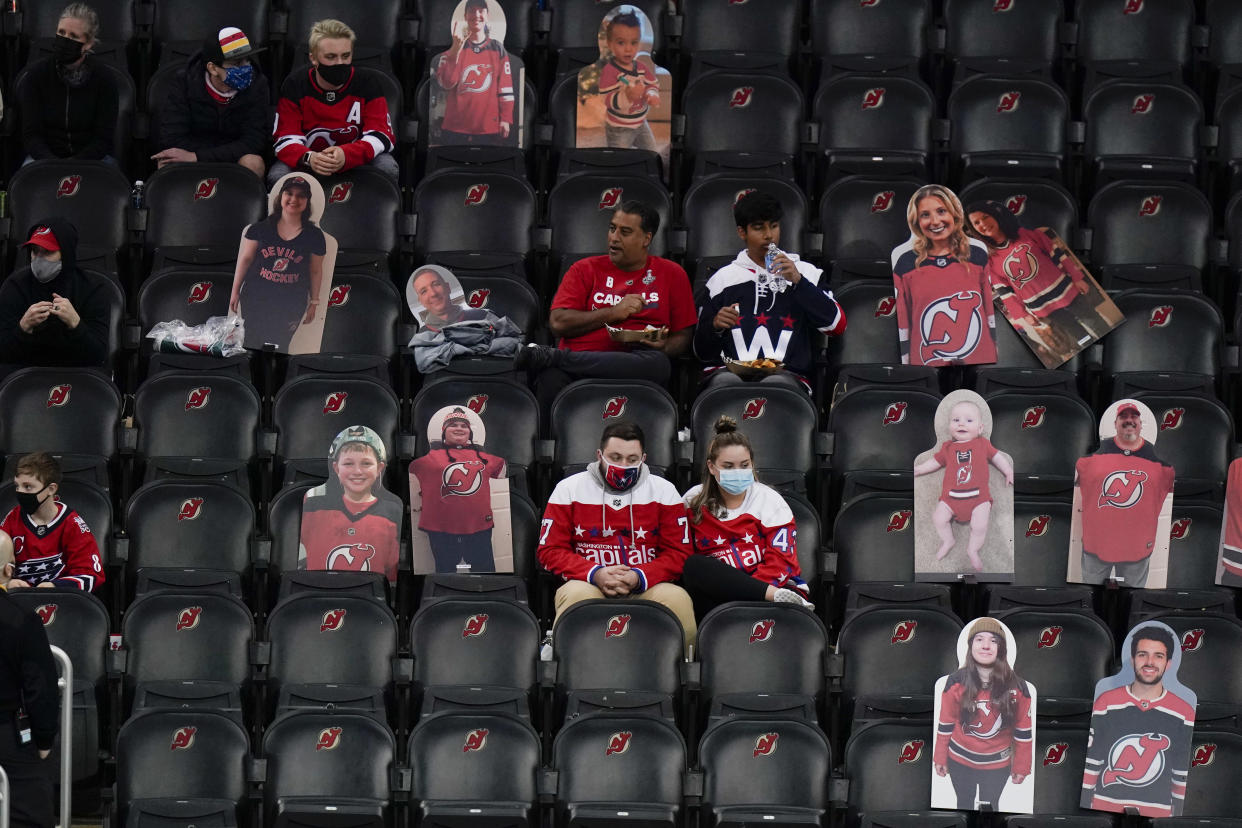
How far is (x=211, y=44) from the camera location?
31.1 ft

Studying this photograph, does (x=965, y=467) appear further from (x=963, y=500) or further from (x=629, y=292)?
(x=629, y=292)

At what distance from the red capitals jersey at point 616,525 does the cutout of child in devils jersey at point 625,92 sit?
241cm

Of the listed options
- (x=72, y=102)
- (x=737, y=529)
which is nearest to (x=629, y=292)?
(x=737, y=529)

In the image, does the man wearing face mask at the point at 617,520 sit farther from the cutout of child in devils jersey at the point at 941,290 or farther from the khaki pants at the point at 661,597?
the cutout of child in devils jersey at the point at 941,290

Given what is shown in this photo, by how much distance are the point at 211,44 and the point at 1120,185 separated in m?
3.96

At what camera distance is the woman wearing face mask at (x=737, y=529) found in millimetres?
7781

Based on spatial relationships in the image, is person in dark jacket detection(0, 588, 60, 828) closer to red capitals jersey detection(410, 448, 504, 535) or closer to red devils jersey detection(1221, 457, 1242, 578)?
red capitals jersey detection(410, 448, 504, 535)

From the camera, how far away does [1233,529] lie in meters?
8.27

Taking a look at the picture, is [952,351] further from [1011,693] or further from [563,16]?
[563,16]

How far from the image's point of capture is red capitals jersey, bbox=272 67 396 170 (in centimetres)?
953

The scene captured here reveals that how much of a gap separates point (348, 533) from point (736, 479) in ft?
4.56

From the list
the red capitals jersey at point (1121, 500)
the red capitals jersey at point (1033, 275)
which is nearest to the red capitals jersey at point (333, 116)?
the red capitals jersey at point (1033, 275)

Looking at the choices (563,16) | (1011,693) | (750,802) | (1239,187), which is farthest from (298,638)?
(1239,187)

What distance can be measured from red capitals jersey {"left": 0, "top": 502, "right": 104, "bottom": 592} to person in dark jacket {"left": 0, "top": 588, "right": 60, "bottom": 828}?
958 mm
